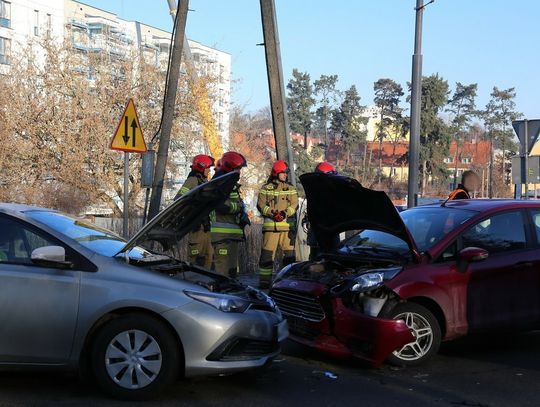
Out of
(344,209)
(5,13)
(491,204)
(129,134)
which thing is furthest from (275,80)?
(5,13)

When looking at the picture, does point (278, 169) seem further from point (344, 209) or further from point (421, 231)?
point (421, 231)

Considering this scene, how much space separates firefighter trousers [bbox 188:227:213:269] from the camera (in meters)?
8.70

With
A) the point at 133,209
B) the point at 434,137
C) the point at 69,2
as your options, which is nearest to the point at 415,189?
the point at 133,209

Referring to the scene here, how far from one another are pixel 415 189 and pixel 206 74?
12955 mm

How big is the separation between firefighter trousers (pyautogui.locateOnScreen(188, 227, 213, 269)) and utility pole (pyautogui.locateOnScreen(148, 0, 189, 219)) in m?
2.78

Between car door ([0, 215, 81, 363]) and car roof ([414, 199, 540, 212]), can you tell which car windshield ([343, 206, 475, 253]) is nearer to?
car roof ([414, 199, 540, 212])

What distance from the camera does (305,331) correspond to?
6113 mm

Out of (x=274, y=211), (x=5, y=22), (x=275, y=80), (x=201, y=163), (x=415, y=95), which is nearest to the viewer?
→ (x=201, y=163)

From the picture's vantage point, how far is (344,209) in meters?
6.83

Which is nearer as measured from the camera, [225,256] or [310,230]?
[225,256]

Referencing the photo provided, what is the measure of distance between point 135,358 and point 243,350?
0.82 m

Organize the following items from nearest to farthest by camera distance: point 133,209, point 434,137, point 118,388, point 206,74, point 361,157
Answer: point 118,388, point 133,209, point 206,74, point 434,137, point 361,157

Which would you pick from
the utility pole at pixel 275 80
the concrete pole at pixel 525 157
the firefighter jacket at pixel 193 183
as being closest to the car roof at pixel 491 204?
the firefighter jacket at pixel 193 183

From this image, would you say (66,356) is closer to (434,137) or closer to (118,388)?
(118,388)
